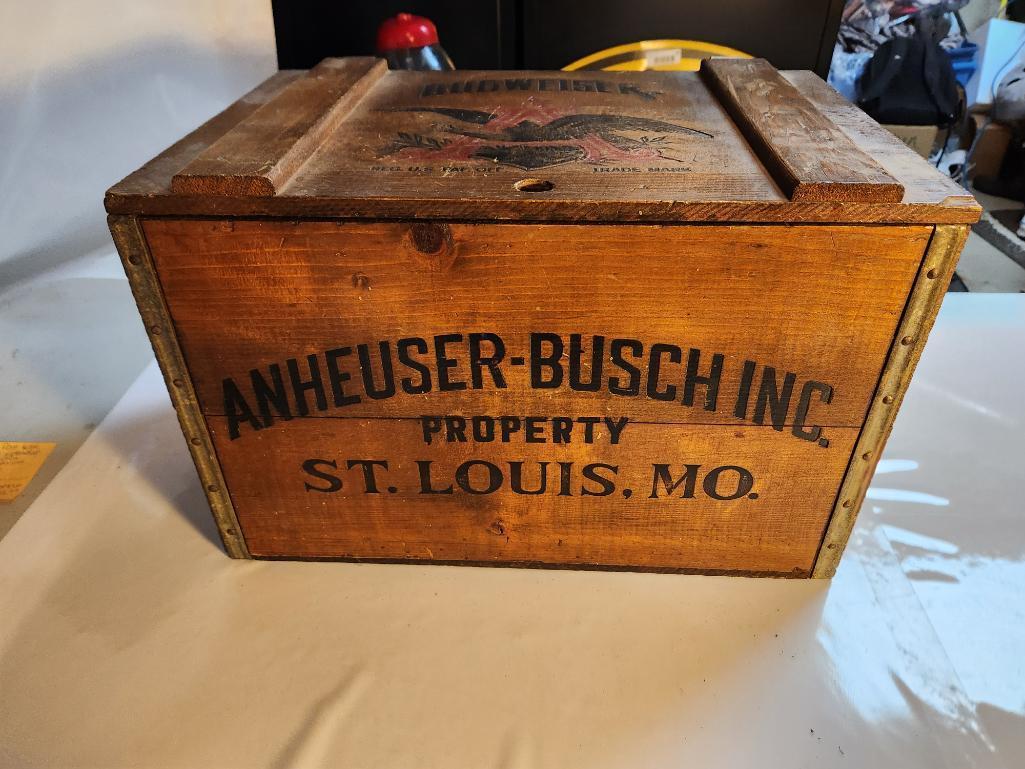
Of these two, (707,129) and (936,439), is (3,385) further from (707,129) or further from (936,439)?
(936,439)

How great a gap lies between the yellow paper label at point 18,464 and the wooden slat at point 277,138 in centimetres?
70

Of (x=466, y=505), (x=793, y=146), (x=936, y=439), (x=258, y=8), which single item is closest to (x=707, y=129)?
(x=793, y=146)

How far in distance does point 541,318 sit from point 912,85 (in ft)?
7.18

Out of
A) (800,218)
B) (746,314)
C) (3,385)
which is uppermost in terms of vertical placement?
(800,218)

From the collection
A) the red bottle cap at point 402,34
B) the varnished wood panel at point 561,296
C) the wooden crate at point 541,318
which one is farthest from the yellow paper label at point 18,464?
the red bottle cap at point 402,34

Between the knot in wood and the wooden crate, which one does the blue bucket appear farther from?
the knot in wood

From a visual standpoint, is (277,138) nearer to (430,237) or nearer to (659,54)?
(430,237)

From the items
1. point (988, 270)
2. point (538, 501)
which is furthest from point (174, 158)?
point (988, 270)

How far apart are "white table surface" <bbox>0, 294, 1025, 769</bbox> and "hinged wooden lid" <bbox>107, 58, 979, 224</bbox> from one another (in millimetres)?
505

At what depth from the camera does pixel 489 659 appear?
89 centimetres

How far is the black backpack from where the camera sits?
2342 mm

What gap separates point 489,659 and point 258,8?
1777 mm

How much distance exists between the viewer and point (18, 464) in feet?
3.97

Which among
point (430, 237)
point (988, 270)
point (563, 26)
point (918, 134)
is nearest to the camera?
point (430, 237)
